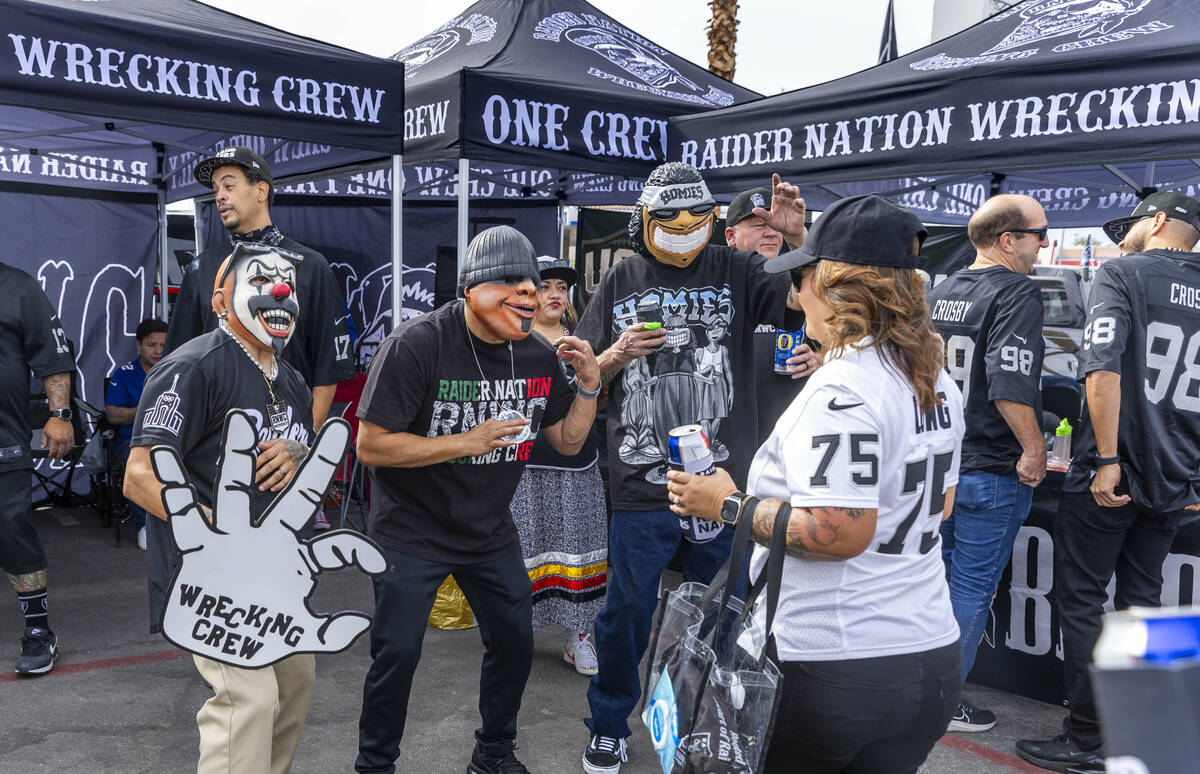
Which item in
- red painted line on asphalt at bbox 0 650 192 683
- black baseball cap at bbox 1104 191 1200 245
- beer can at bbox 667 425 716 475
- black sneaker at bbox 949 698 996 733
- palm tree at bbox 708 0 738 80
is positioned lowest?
red painted line on asphalt at bbox 0 650 192 683

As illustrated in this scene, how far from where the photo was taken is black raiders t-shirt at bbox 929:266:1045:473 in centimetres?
348

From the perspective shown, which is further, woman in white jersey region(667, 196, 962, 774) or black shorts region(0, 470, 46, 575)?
black shorts region(0, 470, 46, 575)

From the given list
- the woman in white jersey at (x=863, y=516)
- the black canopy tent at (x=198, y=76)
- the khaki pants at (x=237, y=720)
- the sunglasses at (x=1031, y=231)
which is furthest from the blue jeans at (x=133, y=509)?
the woman in white jersey at (x=863, y=516)

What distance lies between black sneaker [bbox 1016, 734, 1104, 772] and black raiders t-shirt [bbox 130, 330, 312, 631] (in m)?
2.90

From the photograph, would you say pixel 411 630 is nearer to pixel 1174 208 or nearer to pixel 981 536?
pixel 981 536

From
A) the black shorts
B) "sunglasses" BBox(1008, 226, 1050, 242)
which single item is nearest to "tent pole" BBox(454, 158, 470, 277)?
the black shorts

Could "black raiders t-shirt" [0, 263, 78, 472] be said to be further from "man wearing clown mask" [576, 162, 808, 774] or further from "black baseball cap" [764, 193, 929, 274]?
"black baseball cap" [764, 193, 929, 274]

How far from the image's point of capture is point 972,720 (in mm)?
3791

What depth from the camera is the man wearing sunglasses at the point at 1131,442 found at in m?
3.39

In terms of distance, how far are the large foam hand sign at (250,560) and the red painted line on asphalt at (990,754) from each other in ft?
8.30

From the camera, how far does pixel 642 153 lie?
570cm

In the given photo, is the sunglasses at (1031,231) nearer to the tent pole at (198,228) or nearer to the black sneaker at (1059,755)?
the black sneaker at (1059,755)

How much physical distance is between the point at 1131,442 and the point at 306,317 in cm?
325

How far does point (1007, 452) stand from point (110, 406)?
589 centimetres
